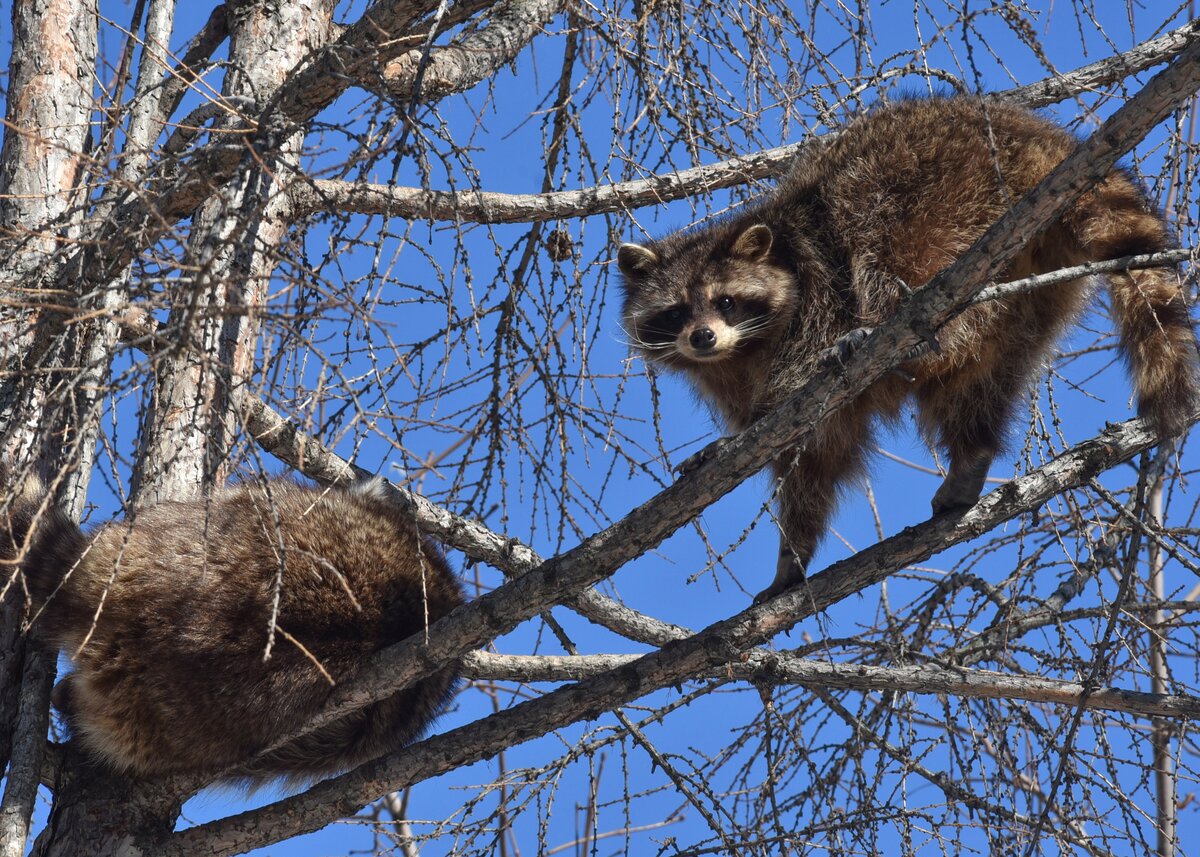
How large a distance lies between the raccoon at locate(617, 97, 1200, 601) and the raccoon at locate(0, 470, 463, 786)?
136 centimetres

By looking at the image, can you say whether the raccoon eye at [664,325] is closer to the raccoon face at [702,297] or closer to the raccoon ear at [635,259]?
the raccoon face at [702,297]

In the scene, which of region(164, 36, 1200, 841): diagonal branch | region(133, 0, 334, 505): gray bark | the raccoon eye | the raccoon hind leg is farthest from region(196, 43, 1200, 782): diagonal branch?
the raccoon eye

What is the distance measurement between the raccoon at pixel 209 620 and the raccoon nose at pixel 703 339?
60.6 inches

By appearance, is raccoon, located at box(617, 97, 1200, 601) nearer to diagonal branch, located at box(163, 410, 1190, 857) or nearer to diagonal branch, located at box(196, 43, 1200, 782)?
diagonal branch, located at box(163, 410, 1190, 857)

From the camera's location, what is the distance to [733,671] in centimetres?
334

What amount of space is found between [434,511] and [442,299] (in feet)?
2.74

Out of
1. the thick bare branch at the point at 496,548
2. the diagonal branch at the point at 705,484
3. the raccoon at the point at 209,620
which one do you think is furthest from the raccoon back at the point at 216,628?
the thick bare branch at the point at 496,548

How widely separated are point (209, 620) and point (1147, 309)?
Result: 2.86m

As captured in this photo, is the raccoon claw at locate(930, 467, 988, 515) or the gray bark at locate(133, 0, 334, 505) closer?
the gray bark at locate(133, 0, 334, 505)

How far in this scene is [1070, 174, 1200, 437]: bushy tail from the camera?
3498 mm

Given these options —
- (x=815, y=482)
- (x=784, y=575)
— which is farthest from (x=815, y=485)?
(x=784, y=575)

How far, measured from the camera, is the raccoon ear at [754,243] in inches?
171

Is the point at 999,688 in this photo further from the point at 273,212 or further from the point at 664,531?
the point at 273,212

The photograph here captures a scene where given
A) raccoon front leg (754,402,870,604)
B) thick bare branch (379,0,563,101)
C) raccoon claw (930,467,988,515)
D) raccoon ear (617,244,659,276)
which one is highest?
thick bare branch (379,0,563,101)
